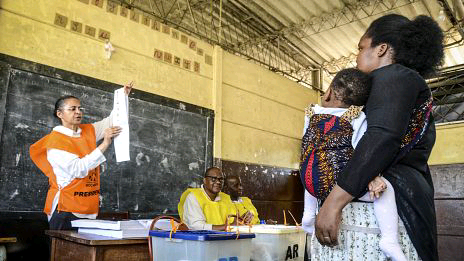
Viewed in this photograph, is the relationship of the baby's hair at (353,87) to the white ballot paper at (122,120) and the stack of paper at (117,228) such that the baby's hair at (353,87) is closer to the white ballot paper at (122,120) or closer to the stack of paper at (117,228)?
the stack of paper at (117,228)

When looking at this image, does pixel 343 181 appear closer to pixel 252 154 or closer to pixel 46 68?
pixel 46 68

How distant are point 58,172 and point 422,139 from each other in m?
2.16

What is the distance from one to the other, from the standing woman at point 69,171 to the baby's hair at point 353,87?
1.77 m

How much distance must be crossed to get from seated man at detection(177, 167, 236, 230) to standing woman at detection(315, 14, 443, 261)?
2391mm

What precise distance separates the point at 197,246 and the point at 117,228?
1.50 feet

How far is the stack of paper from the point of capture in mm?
1743

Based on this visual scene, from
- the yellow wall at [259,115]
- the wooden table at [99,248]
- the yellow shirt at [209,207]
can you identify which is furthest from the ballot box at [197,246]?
the yellow wall at [259,115]

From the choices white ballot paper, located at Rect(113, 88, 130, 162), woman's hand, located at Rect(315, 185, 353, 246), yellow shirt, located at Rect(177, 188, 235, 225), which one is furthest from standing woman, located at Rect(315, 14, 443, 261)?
yellow shirt, located at Rect(177, 188, 235, 225)

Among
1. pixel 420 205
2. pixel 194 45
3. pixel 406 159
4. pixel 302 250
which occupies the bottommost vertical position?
pixel 302 250

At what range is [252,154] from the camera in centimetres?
571

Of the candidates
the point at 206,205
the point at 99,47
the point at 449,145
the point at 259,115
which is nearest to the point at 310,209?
the point at 206,205

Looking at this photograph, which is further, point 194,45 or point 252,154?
point 252,154

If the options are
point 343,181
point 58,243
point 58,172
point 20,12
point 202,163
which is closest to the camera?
point 343,181

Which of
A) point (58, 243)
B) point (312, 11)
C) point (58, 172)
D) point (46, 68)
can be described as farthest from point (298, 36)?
point (58, 243)
